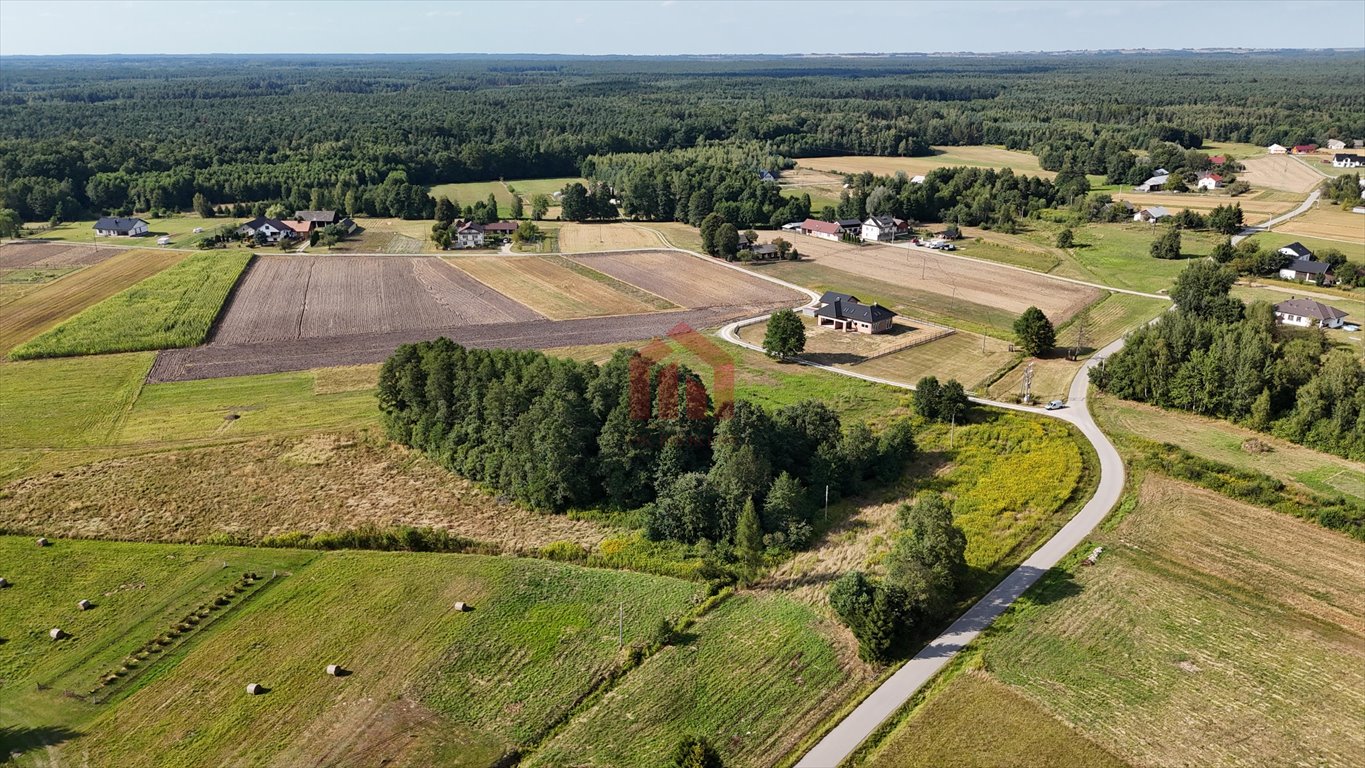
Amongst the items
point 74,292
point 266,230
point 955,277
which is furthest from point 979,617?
point 266,230

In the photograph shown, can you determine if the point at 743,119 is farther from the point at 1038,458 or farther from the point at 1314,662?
the point at 1314,662

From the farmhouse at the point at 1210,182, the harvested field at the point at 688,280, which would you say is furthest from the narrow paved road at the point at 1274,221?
the harvested field at the point at 688,280

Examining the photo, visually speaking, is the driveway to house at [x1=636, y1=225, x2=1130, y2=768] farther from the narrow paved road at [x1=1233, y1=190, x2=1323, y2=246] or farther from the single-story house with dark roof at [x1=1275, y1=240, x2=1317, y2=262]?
the narrow paved road at [x1=1233, y1=190, x2=1323, y2=246]

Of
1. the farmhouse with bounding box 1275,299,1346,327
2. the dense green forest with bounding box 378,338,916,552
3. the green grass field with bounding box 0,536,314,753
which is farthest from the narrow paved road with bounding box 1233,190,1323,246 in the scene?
the green grass field with bounding box 0,536,314,753

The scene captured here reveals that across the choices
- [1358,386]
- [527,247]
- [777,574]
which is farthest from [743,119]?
[777,574]

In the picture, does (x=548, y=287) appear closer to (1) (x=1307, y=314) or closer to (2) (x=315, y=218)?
(2) (x=315, y=218)
